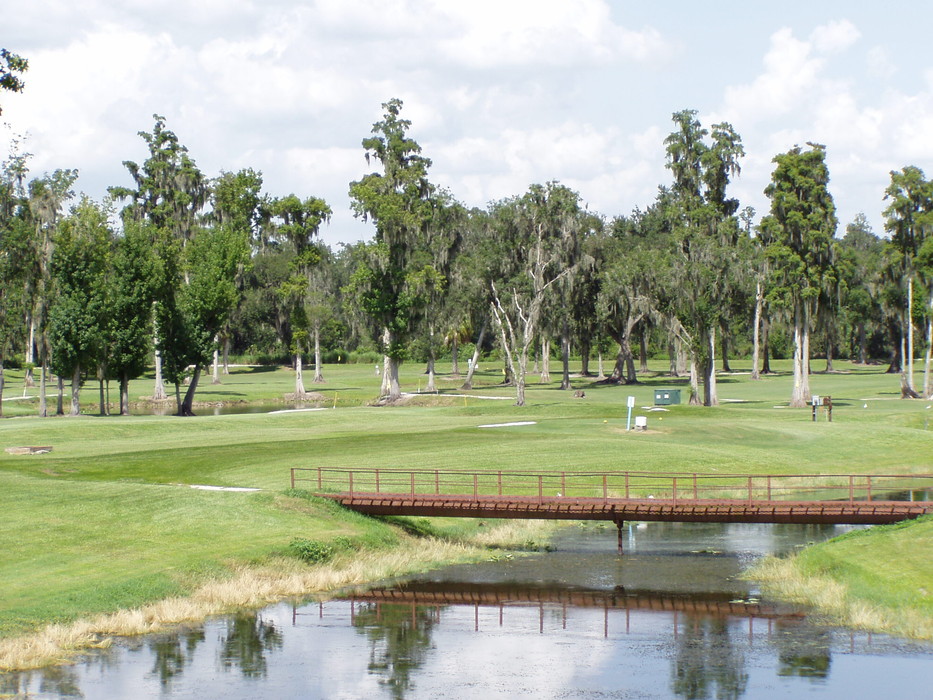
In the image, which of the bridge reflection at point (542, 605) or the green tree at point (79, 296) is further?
the green tree at point (79, 296)

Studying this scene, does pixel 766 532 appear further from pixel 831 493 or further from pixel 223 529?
pixel 223 529

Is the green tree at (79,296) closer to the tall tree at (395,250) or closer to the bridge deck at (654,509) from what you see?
the tall tree at (395,250)

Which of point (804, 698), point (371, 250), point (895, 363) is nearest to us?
point (804, 698)

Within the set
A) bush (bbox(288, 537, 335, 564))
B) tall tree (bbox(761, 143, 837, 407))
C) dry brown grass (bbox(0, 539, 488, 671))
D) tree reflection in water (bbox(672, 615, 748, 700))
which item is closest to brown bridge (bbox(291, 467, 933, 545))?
dry brown grass (bbox(0, 539, 488, 671))

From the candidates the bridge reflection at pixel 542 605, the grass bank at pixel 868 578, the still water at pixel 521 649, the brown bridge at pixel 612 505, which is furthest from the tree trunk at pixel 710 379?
the bridge reflection at pixel 542 605

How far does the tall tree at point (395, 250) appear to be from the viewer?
284 ft

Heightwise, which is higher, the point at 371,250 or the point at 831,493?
the point at 371,250

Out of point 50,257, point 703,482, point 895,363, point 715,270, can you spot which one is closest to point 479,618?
point 703,482

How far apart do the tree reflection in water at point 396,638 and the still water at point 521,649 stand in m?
0.05

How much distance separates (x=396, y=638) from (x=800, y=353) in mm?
58864

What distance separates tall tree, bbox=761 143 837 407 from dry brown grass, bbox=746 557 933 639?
45.6m

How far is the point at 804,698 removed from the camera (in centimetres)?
2227

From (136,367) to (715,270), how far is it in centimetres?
4076

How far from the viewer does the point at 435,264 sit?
102 metres
